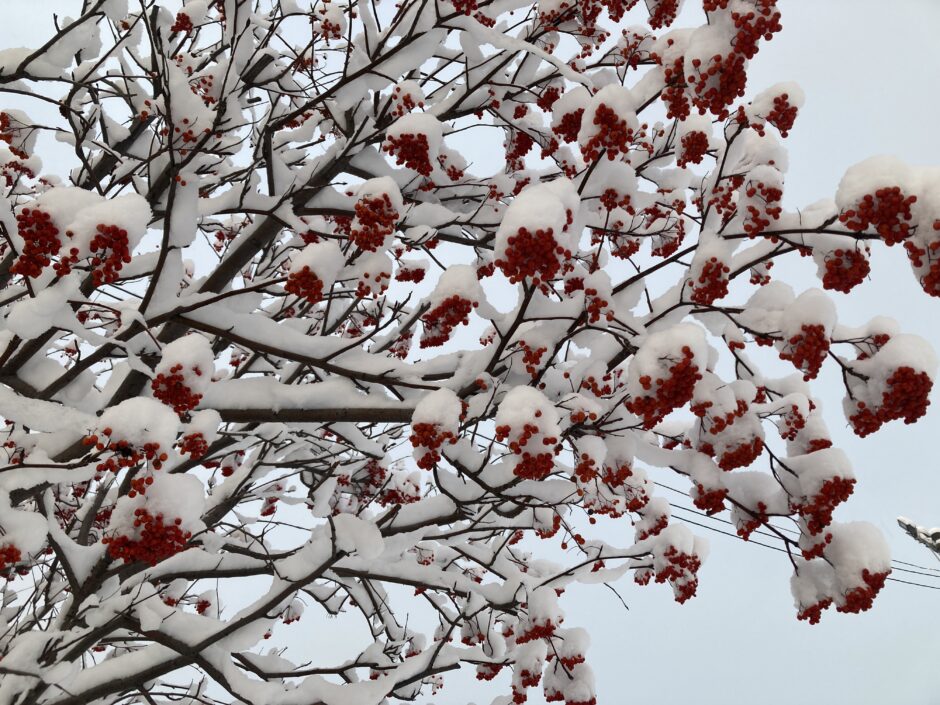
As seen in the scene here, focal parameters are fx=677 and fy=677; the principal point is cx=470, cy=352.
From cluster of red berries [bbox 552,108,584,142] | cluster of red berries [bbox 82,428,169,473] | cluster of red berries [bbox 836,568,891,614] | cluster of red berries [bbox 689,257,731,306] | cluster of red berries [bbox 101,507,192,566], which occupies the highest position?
cluster of red berries [bbox 552,108,584,142]

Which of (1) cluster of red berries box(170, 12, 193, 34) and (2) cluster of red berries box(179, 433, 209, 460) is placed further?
(1) cluster of red berries box(170, 12, 193, 34)

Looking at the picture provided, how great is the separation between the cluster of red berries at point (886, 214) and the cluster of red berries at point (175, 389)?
2.50 m

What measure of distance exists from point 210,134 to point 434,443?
1841mm

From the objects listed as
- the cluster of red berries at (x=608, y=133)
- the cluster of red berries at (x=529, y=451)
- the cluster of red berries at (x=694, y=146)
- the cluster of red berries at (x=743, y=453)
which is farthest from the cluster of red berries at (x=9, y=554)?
the cluster of red berries at (x=694, y=146)

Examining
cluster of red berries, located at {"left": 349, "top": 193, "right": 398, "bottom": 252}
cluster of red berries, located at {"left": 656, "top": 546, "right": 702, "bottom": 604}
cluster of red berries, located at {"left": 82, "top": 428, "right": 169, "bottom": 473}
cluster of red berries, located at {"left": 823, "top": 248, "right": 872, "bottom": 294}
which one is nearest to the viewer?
cluster of red berries, located at {"left": 82, "top": 428, "right": 169, "bottom": 473}

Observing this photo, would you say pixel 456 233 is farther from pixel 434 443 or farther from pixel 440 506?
pixel 434 443

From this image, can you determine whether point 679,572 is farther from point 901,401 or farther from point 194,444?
point 194,444

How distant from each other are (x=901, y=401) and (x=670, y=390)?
933mm

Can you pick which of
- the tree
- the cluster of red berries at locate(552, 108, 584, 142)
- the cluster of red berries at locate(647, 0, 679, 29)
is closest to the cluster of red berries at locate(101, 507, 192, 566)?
the tree

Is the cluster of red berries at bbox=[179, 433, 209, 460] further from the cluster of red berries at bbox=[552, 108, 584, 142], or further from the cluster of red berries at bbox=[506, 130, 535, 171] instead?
the cluster of red berries at bbox=[506, 130, 535, 171]

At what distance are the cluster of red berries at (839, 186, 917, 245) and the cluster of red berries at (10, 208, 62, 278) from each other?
2.89 m

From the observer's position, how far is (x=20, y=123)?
3.97m

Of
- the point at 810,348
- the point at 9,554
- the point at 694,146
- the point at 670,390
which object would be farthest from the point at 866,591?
the point at 9,554

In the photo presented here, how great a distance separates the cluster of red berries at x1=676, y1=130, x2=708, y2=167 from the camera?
3102mm
